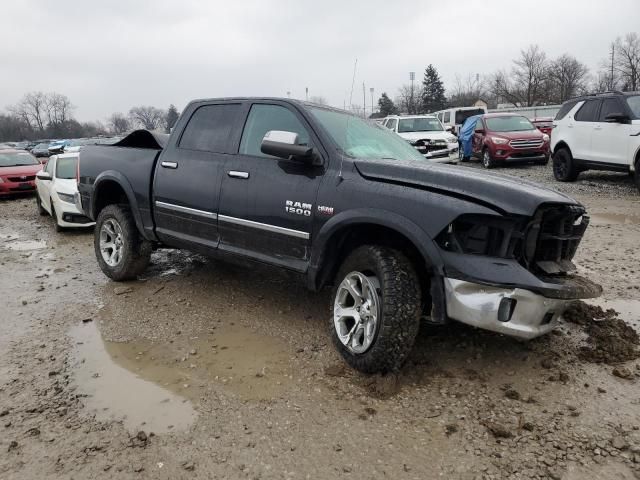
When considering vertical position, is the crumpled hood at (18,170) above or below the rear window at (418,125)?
below

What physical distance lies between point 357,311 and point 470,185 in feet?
3.54

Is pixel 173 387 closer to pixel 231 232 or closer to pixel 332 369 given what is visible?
pixel 332 369

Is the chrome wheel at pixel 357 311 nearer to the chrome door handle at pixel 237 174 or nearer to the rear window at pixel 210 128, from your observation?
the chrome door handle at pixel 237 174

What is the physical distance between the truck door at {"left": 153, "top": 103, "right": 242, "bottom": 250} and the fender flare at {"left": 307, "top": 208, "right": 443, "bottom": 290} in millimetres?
1167

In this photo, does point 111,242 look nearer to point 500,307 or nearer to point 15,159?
point 500,307

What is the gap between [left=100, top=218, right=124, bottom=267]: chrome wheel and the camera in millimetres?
5410

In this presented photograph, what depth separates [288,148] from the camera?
345 cm

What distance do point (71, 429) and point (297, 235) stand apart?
1856 mm

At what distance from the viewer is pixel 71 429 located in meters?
2.79

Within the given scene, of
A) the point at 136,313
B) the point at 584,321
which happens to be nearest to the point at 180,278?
the point at 136,313

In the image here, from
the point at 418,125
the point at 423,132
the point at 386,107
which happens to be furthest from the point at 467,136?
the point at 386,107

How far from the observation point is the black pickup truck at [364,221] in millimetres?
2861

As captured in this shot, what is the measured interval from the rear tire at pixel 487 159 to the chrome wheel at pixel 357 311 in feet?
39.9

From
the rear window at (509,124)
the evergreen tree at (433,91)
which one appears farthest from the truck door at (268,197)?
the evergreen tree at (433,91)
